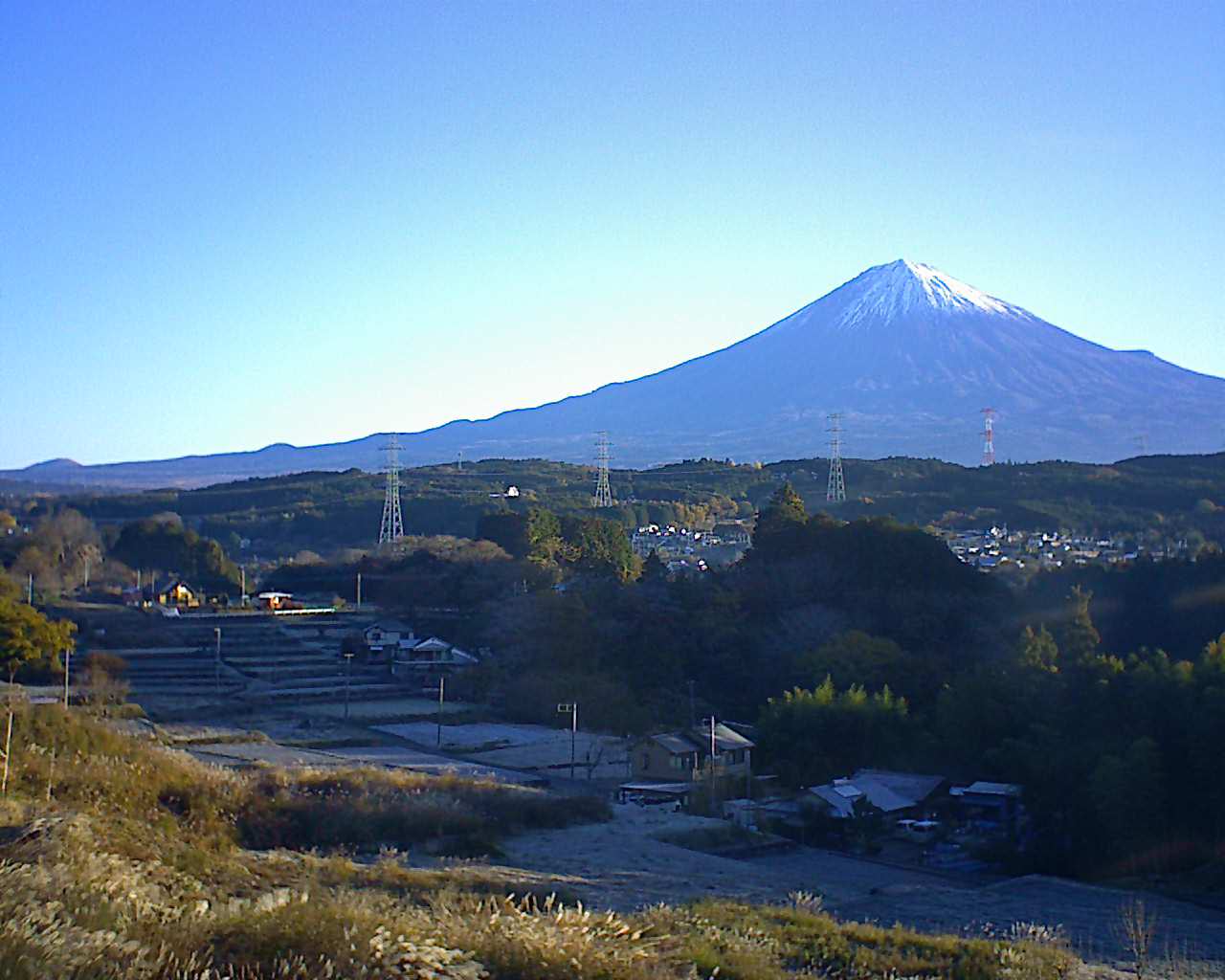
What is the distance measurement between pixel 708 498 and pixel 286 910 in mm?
31728

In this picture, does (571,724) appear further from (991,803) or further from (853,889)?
(853,889)

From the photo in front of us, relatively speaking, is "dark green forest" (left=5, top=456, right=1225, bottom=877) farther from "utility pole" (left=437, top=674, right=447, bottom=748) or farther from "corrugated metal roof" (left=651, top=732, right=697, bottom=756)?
"corrugated metal roof" (left=651, top=732, right=697, bottom=756)

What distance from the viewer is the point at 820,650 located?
54.0ft

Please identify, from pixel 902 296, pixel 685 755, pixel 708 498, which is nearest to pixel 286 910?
pixel 685 755

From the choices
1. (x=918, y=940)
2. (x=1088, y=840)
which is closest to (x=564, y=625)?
(x=1088, y=840)

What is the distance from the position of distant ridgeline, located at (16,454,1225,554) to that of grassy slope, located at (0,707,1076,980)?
60.2 ft

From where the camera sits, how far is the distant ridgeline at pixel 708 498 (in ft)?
88.7

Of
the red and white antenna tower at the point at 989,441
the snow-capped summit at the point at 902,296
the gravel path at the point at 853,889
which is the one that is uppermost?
the snow-capped summit at the point at 902,296

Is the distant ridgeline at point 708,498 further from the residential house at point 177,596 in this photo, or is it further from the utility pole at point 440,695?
the utility pole at point 440,695

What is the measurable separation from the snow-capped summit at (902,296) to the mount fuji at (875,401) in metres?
0.09

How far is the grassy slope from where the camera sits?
318 cm

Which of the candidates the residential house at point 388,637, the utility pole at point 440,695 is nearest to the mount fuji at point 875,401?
the residential house at point 388,637

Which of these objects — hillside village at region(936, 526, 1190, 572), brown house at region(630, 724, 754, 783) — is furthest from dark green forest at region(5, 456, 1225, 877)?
hillside village at region(936, 526, 1190, 572)

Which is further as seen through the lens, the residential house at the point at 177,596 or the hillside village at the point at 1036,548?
the residential house at the point at 177,596
